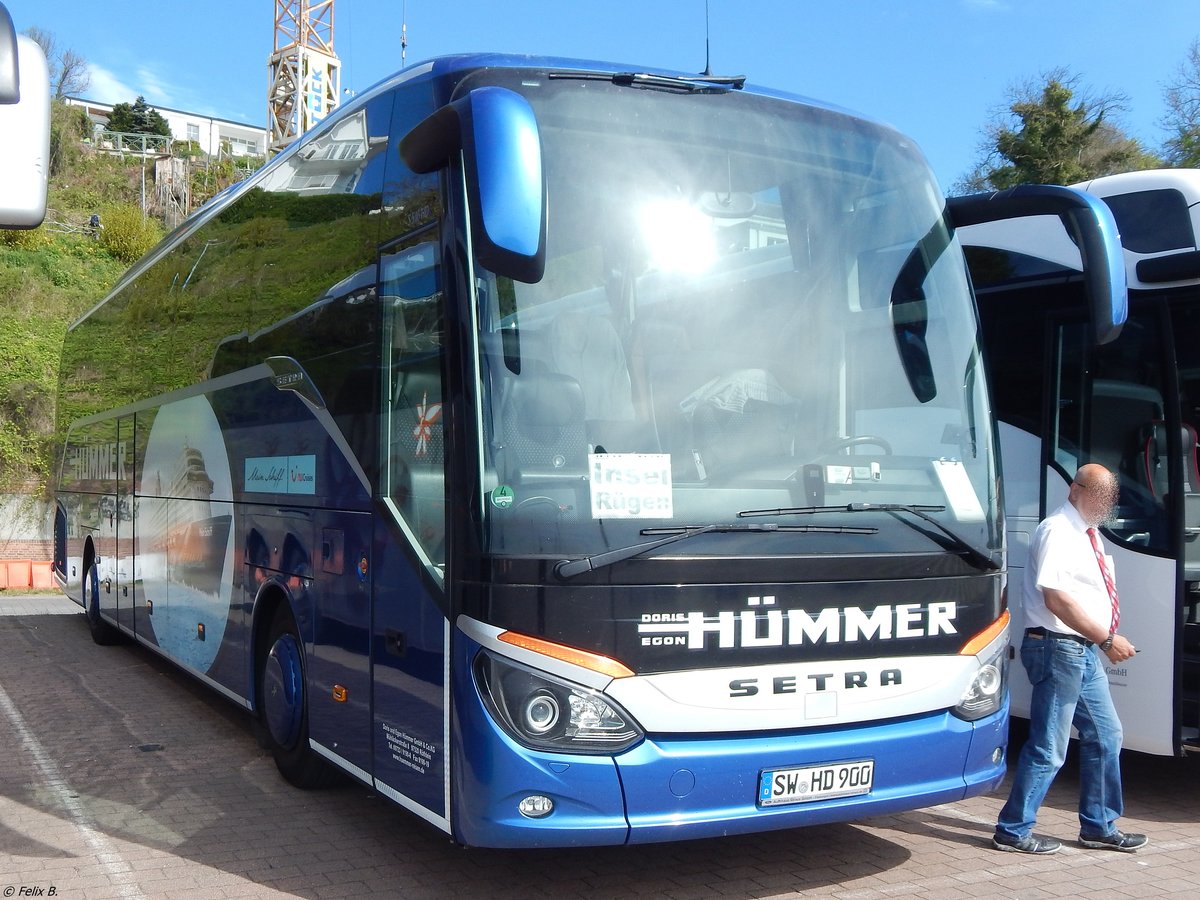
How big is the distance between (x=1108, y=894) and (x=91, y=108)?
9627cm

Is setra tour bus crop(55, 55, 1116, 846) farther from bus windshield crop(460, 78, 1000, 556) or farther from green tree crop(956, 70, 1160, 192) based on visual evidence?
green tree crop(956, 70, 1160, 192)

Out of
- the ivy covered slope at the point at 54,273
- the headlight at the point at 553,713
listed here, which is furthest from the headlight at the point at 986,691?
the ivy covered slope at the point at 54,273

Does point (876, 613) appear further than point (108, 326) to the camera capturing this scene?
No

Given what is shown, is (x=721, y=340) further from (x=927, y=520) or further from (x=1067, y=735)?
(x=1067, y=735)

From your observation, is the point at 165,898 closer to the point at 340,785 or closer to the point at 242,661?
the point at 340,785

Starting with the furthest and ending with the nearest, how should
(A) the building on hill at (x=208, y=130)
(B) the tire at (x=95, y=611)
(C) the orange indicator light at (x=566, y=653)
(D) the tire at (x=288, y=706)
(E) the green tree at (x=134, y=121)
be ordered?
1. (A) the building on hill at (x=208, y=130)
2. (E) the green tree at (x=134, y=121)
3. (B) the tire at (x=95, y=611)
4. (D) the tire at (x=288, y=706)
5. (C) the orange indicator light at (x=566, y=653)

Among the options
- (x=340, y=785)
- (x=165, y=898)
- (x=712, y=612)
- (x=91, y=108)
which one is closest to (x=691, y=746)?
(x=712, y=612)

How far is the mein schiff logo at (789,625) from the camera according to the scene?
4.38 meters

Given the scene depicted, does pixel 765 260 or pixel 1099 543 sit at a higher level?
pixel 765 260

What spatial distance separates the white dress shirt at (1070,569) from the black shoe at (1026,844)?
1.01 meters

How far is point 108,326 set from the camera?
11797 millimetres

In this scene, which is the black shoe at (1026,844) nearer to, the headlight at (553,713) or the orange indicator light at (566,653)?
the headlight at (553,713)

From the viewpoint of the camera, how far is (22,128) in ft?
11.0

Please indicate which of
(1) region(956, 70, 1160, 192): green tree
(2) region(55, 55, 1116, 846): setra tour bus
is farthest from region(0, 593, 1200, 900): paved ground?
(1) region(956, 70, 1160, 192): green tree
